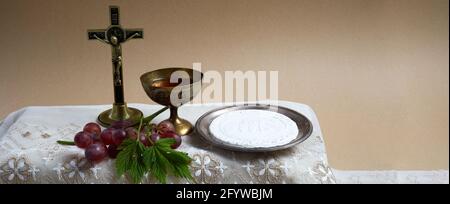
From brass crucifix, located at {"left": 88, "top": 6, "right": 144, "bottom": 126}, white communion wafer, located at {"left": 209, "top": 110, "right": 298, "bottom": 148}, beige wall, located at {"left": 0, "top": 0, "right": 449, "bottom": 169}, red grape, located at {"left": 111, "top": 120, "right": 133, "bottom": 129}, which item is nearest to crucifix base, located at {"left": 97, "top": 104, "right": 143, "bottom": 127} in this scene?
brass crucifix, located at {"left": 88, "top": 6, "right": 144, "bottom": 126}

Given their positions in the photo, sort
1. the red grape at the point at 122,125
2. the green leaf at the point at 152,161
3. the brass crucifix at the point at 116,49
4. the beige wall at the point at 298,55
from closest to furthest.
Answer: the green leaf at the point at 152,161
the red grape at the point at 122,125
the brass crucifix at the point at 116,49
the beige wall at the point at 298,55

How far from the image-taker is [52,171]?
39.2 inches

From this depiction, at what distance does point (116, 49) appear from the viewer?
115cm

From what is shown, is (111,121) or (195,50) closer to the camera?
(111,121)

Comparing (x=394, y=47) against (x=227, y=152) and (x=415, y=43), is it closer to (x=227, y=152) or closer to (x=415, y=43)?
(x=415, y=43)

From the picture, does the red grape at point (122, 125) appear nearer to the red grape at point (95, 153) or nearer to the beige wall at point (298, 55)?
the red grape at point (95, 153)

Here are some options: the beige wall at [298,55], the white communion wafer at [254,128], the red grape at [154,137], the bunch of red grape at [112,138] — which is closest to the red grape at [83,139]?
the bunch of red grape at [112,138]

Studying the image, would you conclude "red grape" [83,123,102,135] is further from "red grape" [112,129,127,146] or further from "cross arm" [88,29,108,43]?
"cross arm" [88,29,108,43]

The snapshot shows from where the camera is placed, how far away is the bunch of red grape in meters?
0.96

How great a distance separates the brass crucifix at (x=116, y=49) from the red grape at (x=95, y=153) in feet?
0.49

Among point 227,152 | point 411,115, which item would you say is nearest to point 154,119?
point 227,152

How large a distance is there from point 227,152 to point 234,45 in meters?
1.00

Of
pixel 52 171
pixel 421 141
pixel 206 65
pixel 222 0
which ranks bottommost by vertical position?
pixel 421 141

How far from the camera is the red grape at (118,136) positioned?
3.14ft
